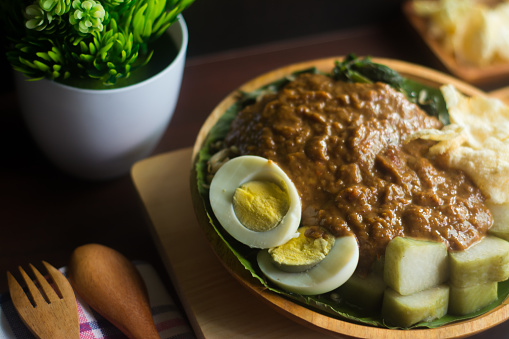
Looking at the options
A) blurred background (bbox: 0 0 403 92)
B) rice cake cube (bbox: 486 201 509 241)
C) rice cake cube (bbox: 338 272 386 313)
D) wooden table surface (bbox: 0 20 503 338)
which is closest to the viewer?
rice cake cube (bbox: 338 272 386 313)

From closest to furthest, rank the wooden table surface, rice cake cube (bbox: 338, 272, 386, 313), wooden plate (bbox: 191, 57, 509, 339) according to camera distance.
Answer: wooden plate (bbox: 191, 57, 509, 339)
rice cake cube (bbox: 338, 272, 386, 313)
the wooden table surface

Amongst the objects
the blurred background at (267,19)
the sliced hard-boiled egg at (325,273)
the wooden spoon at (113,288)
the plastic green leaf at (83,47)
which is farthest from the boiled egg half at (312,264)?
the blurred background at (267,19)

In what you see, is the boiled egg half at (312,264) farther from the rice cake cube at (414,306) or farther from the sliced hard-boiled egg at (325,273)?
the rice cake cube at (414,306)

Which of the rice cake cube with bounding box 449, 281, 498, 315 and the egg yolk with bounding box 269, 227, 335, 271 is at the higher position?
the egg yolk with bounding box 269, 227, 335, 271

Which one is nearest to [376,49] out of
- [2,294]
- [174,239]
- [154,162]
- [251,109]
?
[251,109]

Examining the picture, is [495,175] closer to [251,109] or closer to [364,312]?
[364,312]

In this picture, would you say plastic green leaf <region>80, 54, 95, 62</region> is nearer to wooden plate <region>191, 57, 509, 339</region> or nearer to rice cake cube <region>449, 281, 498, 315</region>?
wooden plate <region>191, 57, 509, 339</region>

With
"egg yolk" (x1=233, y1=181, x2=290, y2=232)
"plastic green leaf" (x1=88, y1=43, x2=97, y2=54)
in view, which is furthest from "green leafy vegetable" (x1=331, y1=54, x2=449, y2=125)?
"plastic green leaf" (x1=88, y1=43, x2=97, y2=54)
